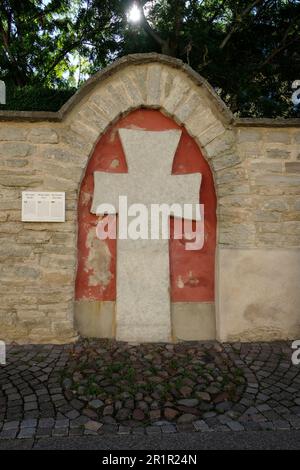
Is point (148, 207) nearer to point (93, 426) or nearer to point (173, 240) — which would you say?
point (173, 240)

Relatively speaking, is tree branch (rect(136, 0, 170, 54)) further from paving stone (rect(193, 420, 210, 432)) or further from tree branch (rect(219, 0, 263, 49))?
paving stone (rect(193, 420, 210, 432))

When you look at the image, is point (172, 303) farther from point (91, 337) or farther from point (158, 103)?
point (158, 103)

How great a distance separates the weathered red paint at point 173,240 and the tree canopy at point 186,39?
3.08m

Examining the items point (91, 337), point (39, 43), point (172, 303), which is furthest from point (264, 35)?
point (91, 337)

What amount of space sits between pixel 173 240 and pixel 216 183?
2.53ft

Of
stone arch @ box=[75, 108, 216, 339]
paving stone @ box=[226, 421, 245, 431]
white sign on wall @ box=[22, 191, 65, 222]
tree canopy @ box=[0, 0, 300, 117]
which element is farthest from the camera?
tree canopy @ box=[0, 0, 300, 117]

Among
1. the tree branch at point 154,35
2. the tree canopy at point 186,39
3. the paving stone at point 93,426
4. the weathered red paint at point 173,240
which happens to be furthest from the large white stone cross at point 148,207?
the tree branch at point 154,35

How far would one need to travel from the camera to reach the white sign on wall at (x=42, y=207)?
3.79 m

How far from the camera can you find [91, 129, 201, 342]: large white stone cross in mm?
3881

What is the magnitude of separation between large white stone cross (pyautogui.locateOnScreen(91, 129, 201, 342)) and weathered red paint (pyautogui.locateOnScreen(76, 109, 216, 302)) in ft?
0.31

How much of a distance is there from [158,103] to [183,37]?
174 inches

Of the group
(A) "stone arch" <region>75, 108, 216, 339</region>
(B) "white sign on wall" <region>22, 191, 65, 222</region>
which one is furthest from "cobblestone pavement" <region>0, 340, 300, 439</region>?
(B) "white sign on wall" <region>22, 191, 65, 222</region>

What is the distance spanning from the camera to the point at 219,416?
2549mm

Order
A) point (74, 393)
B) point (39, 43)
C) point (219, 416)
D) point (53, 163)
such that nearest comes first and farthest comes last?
point (219, 416)
point (74, 393)
point (53, 163)
point (39, 43)
